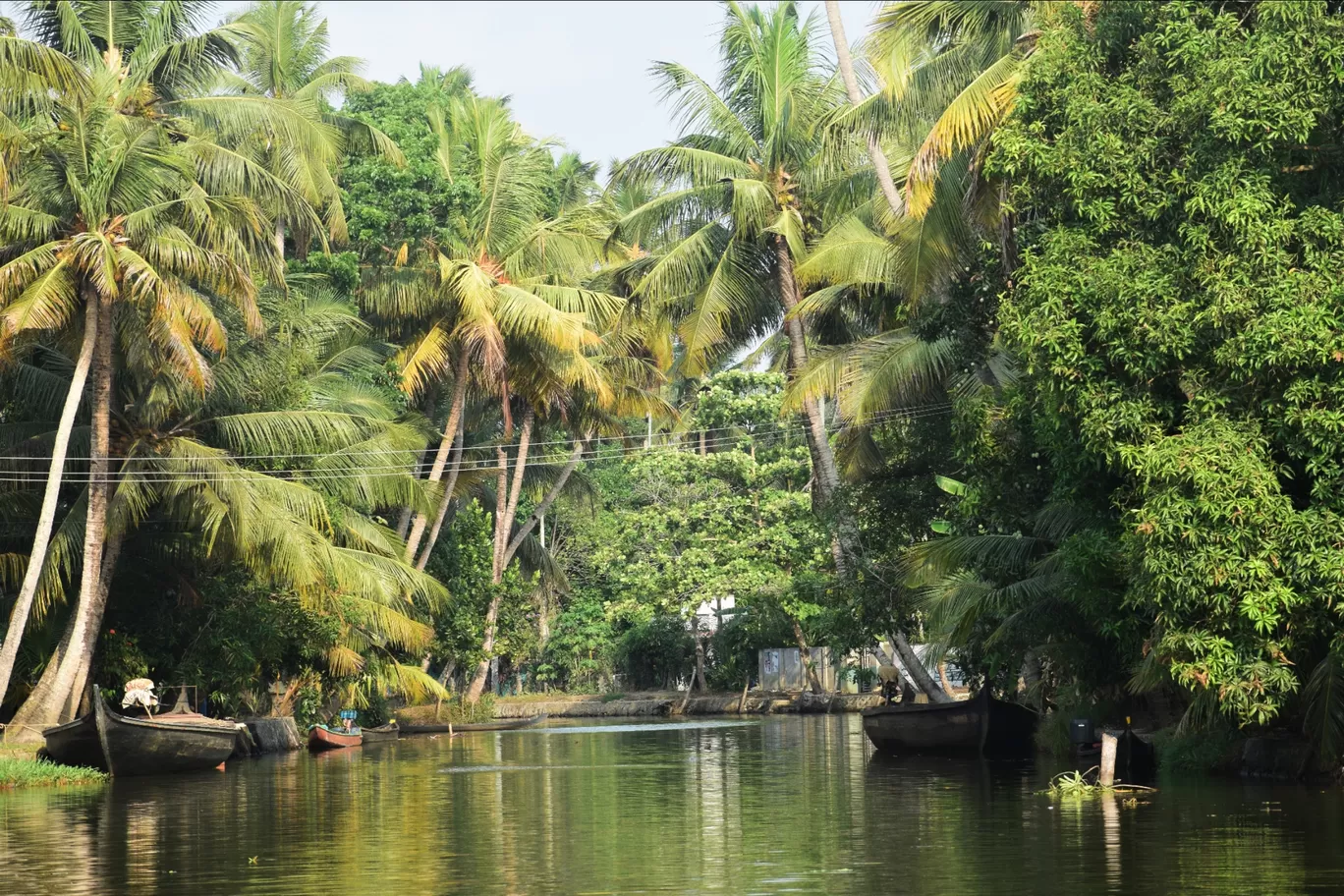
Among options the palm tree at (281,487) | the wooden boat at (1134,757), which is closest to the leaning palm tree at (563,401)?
the palm tree at (281,487)

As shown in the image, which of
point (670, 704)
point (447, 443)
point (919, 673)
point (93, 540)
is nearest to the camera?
point (93, 540)

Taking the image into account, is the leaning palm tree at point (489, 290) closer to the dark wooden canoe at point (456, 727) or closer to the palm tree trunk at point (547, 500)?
the palm tree trunk at point (547, 500)

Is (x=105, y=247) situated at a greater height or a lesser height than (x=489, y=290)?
lesser

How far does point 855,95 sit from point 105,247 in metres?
12.4

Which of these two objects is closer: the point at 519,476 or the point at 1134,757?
the point at 1134,757

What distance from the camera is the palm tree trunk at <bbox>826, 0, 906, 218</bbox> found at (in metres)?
26.2

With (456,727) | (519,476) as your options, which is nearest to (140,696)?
(456,727)

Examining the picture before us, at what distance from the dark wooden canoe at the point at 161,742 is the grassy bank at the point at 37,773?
0.51 meters

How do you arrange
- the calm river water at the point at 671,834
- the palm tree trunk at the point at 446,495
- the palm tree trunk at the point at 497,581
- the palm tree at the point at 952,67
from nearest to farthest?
1. the calm river water at the point at 671,834
2. the palm tree at the point at 952,67
3. the palm tree trunk at the point at 446,495
4. the palm tree trunk at the point at 497,581

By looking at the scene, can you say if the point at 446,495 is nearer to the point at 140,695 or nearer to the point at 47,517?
the point at 140,695

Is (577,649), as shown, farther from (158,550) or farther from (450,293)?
(158,550)

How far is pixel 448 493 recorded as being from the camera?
3872 centimetres

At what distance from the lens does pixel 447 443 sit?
121 feet

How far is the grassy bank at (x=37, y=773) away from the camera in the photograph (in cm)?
2205
